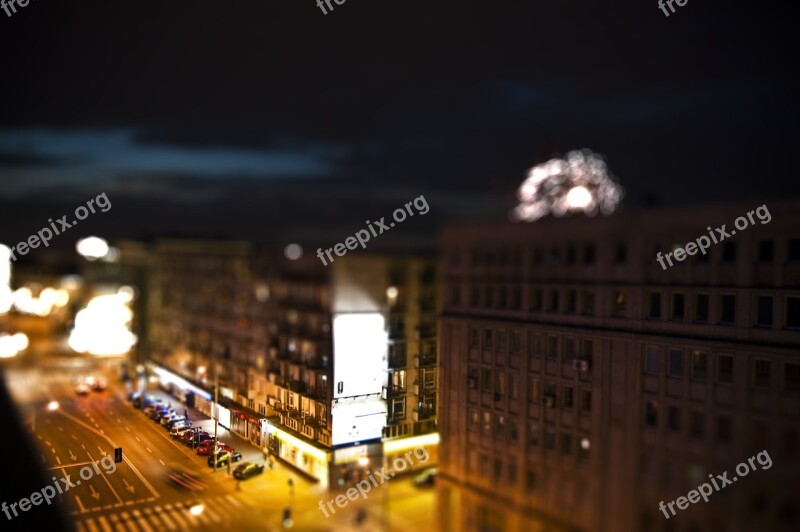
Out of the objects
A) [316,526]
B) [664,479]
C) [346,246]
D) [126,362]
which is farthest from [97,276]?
[664,479]

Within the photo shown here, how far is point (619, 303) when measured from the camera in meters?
9.22

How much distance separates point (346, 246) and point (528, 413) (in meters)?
4.92

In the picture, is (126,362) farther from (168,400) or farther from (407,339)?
(407,339)

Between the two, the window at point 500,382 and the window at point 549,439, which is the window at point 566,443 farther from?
the window at point 500,382

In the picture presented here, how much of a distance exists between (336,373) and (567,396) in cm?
408

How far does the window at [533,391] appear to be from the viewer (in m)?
10.1

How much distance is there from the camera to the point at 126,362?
70.9 ft

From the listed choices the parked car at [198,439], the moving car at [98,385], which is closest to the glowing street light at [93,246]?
the moving car at [98,385]

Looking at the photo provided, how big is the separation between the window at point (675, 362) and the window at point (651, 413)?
1.61 feet

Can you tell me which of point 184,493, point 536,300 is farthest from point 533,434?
point 184,493

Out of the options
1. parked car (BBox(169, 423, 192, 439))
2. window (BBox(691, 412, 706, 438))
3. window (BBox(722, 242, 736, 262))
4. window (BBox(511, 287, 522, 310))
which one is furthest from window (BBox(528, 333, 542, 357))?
parked car (BBox(169, 423, 192, 439))

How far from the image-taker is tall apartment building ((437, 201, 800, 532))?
753cm

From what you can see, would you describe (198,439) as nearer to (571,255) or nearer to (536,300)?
(536,300)

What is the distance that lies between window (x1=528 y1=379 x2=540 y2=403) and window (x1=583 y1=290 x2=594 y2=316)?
4.65ft
